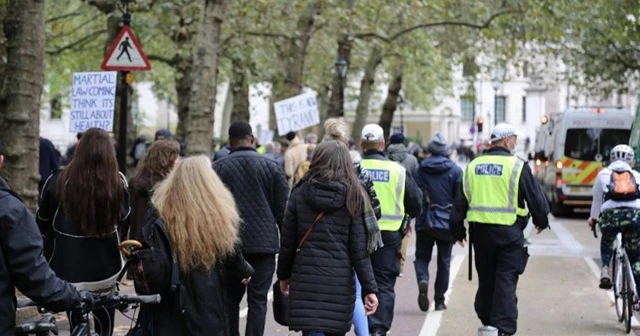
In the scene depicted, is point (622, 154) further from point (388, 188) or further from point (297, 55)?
point (297, 55)

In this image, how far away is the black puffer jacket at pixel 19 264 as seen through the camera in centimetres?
556

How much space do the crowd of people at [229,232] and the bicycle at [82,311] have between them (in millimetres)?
80

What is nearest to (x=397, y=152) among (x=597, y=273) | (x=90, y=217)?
(x=90, y=217)

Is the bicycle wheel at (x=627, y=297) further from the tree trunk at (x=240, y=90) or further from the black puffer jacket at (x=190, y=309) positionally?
the tree trunk at (x=240, y=90)

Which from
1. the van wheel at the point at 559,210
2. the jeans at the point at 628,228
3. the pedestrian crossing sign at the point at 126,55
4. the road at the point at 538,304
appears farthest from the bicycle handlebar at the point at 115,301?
the van wheel at the point at 559,210

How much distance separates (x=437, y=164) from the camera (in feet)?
44.7

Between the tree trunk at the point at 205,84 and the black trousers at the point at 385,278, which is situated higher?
the tree trunk at the point at 205,84

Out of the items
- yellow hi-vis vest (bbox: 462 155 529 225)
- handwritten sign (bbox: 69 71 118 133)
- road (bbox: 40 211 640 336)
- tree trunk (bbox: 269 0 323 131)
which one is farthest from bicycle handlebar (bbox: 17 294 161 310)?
tree trunk (bbox: 269 0 323 131)

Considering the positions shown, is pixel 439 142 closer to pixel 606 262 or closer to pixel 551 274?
pixel 606 262

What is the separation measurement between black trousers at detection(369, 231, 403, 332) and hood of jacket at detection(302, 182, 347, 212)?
2.75 meters

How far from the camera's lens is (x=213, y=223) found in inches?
278

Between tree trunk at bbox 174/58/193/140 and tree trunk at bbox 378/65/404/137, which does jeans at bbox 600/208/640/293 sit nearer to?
tree trunk at bbox 174/58/193/140

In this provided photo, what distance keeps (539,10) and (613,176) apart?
1707cm

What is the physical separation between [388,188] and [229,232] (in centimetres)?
381
